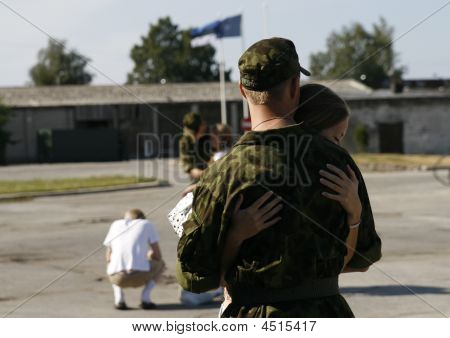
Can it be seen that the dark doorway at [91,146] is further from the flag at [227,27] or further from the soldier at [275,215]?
the soldier at [275,215]

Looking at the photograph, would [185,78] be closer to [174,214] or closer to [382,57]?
[382,57]

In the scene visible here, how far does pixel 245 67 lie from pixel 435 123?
1956 inches

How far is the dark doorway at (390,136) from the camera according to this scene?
50.8 metres

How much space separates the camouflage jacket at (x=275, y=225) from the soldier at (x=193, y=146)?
19.3 feet

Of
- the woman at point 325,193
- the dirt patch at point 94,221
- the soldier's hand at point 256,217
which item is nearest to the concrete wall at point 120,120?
the dirt patch at point 94,221

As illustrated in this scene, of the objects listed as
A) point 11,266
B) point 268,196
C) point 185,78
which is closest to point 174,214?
point 268,196

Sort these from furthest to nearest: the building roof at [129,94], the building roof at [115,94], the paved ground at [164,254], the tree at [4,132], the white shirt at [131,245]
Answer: the building roof at [115,94] < the building roof at [129,94] < the tree at [4,132] < the white shirt at [131,245] < the paved ground at [164,254]

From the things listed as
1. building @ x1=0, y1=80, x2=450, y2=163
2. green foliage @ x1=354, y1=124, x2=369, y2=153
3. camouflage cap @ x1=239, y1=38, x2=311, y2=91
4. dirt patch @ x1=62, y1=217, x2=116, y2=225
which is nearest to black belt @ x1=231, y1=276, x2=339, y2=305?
camouflage cap @ x1=239, y1=38, x2=311, y2=91

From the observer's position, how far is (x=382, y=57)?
10556cm

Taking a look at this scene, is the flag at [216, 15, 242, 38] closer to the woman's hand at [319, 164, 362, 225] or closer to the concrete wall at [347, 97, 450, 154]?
the concrete wall at [347, 97, 450, 154]

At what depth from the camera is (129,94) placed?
190 feet

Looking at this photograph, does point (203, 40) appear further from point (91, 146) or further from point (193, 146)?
point (193, 146)

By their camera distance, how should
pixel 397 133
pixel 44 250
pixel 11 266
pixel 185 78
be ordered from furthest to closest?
pixel 185 78
pixel 397 133
pixel 44 250
pixel 11 266

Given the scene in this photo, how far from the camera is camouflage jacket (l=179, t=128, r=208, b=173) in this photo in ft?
29.7
